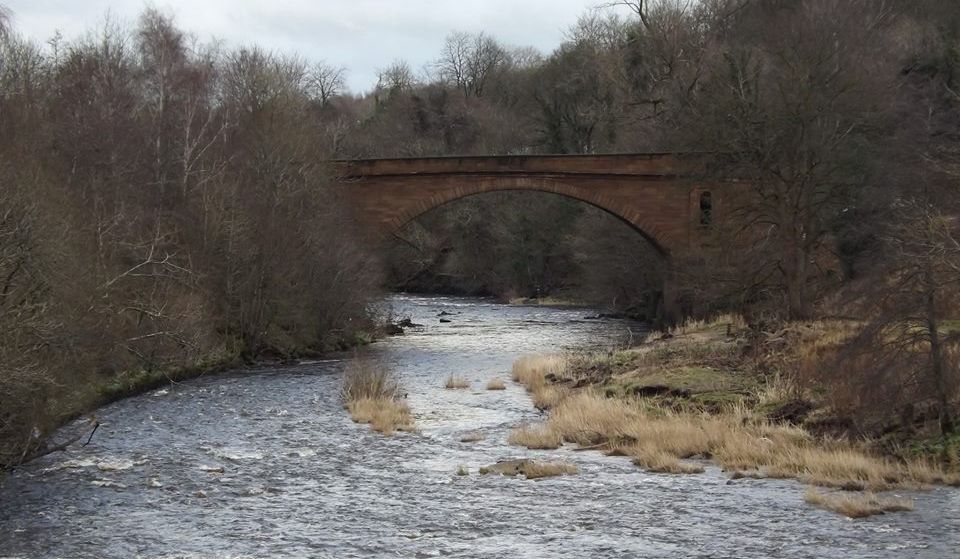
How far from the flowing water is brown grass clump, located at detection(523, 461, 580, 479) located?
293 mm

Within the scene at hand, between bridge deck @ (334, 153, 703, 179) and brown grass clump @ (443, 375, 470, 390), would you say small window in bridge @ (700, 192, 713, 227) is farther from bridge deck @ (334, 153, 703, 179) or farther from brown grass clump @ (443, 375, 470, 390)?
brown grass clump @ (443, 375, 470, 390)

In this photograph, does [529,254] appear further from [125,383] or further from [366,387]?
[125,383]

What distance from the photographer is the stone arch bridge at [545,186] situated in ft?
150

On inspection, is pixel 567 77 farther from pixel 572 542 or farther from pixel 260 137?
pixel 572 542

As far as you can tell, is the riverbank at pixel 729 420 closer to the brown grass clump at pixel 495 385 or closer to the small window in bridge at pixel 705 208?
the brown grass clump at pixel 495 385

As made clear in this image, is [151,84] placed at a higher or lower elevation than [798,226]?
higher

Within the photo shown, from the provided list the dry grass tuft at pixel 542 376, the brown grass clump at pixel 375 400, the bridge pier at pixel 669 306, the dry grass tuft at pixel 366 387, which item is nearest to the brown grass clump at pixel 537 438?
the brown grass clump at pixel 375 400

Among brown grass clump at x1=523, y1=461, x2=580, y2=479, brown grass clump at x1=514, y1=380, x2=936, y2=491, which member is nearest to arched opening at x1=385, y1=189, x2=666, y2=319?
brown grass clump at x1=514, y1=380, x2=936, y2=491

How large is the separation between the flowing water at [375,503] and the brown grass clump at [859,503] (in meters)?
0.20

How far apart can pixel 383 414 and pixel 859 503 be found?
403 inches

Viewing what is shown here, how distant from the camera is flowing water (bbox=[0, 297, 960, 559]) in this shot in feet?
39.8

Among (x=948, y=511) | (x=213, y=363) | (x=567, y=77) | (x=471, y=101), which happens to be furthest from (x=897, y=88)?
(x=471, y=101)

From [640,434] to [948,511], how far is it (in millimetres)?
5946

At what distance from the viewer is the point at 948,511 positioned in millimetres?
12906
